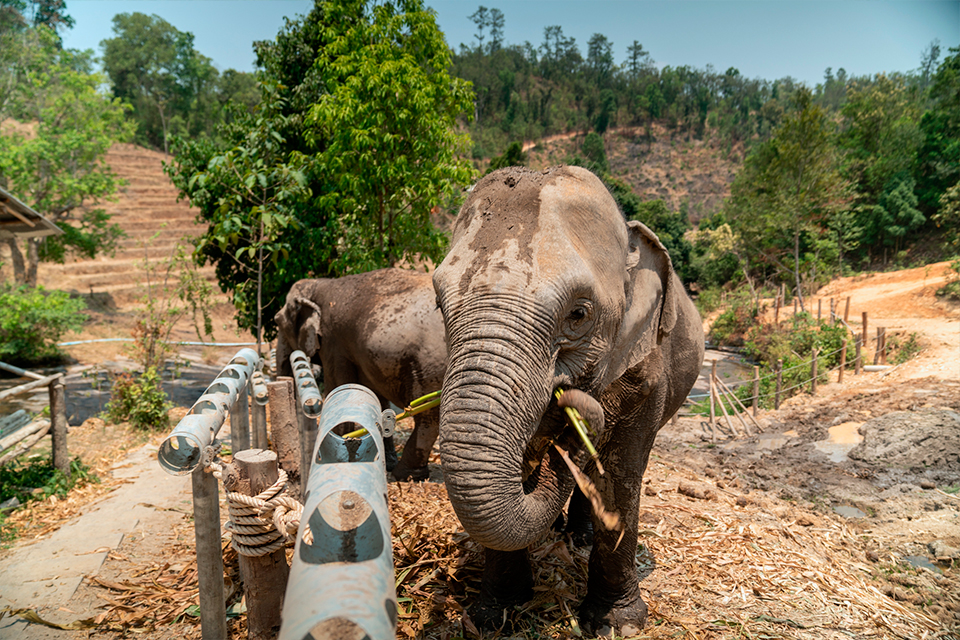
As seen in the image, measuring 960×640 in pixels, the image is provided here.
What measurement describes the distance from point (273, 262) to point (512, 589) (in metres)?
8.15

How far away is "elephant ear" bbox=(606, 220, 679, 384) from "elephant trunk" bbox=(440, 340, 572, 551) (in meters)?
0.76

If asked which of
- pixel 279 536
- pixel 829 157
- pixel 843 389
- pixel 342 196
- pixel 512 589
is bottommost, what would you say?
pixel 843 389

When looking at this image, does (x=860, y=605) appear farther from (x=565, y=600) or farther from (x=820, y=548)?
(x=565, y=600)

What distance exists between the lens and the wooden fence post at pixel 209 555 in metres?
2.23

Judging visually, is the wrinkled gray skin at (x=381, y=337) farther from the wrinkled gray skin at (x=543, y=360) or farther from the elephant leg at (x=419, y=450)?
the wrinkled gray skin at (x=543, y=360)

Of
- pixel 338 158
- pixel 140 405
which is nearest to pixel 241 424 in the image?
pixel 338 158

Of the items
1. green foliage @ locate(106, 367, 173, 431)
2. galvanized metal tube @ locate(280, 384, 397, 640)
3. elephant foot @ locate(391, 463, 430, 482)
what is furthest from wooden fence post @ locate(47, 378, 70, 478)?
galvanized metal tube @ locate(280, 384, 397, 640)

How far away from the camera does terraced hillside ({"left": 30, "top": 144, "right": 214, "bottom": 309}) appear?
1276 inches

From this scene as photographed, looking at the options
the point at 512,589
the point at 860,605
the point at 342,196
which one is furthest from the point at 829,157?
the point at 512,589

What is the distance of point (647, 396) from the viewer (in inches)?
138

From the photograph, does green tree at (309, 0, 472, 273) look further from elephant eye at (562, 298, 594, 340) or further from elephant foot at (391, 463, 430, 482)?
elephant eye at (562, 298, 594, 340)

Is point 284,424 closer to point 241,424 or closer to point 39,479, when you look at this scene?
point 241,424

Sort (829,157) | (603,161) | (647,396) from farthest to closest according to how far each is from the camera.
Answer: (603,161), (829,157), (647,396)

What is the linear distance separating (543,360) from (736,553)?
346 centimetres
